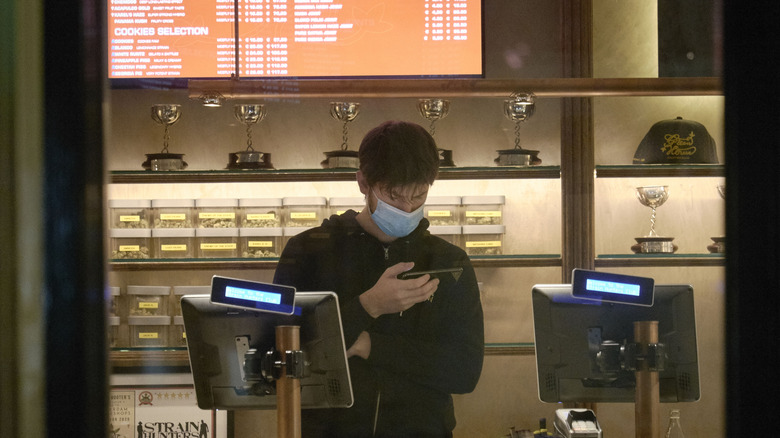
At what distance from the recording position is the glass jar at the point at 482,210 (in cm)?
263

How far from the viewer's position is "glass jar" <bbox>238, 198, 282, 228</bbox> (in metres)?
2.64

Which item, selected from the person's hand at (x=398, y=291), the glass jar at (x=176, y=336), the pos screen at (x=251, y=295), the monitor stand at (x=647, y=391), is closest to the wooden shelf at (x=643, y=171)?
the person's hand at (x=398, y=291)

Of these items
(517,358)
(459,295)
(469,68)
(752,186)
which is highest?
(469,68)

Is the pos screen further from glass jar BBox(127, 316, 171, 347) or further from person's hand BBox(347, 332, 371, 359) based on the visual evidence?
glass jar BBox(127, 316, 171, 347)

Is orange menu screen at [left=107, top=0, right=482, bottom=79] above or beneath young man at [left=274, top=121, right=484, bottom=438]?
above

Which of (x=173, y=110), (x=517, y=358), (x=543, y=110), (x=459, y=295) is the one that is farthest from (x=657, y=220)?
(x=173, y=110)

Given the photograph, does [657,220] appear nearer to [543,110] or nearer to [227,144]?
[543,110]

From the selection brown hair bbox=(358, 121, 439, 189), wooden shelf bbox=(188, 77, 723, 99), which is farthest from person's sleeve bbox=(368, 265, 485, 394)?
wooden shelf bbox=(188, 77, 723, 99)

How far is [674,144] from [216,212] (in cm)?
172

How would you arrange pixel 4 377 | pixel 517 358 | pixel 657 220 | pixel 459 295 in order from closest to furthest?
pixel 4 377 < pixel 459 295 < pixel 517 358 < pixel 657 220

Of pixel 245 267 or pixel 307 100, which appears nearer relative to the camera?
pixel 245 267

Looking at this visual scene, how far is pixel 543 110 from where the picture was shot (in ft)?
9.37

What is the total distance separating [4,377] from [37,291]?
10 centimetres

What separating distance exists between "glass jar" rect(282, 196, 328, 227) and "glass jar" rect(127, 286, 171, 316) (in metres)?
0.51
